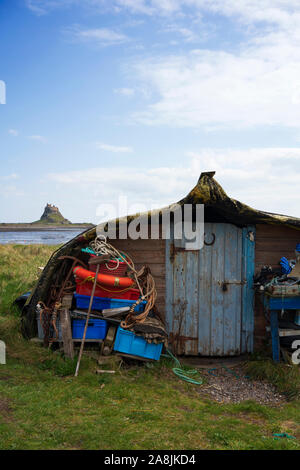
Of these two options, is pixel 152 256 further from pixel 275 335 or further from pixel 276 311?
pixel 275 335

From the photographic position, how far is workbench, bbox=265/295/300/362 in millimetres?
6125

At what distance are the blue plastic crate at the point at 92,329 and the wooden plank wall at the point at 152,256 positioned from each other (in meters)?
1.18

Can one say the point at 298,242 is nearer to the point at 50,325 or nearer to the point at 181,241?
the point at 181,241

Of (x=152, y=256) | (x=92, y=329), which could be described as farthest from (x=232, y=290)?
(x=92, y=329)

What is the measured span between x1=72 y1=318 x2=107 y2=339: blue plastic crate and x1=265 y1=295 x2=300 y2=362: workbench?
9.07ft

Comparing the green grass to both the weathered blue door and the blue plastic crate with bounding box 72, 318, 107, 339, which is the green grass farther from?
the weathered blue door

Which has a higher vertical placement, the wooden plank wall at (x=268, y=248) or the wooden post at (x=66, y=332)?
the wooden plank wall at (x=268, y=248)

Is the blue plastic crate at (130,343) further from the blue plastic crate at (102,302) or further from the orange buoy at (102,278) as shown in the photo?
the orange buoy at (102,278)

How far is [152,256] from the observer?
709 centimetres

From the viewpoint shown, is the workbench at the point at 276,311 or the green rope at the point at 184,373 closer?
the green rope at the point at 184,373

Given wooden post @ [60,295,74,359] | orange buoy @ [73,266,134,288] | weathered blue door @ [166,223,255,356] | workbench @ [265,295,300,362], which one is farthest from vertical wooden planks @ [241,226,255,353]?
wooden post @ [60,295,74,359]

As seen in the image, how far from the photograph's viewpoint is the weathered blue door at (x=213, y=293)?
7.06m

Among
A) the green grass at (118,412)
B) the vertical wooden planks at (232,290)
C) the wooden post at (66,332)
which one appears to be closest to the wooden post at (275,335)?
the green grass at (118,412)

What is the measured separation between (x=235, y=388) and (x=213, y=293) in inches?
68.7
